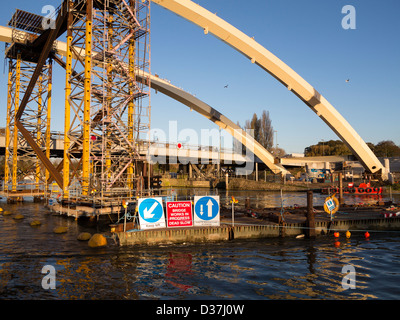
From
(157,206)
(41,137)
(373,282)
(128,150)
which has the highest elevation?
(41,137)

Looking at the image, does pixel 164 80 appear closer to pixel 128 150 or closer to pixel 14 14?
pixel 14 14

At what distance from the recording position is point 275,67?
44.8 meters

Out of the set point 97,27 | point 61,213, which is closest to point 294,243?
point 61,213

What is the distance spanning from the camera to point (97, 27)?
90.6 ft

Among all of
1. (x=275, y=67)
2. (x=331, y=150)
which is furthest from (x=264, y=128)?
(x=275, y=67)

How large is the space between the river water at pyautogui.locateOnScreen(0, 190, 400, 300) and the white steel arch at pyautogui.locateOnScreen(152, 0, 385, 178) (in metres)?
27.7

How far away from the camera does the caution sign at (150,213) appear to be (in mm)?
16531

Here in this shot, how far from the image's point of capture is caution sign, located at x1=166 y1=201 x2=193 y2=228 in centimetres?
1738

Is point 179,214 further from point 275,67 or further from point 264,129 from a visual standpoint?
point 264,129

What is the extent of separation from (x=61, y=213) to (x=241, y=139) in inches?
1966

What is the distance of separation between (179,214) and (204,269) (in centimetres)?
516
